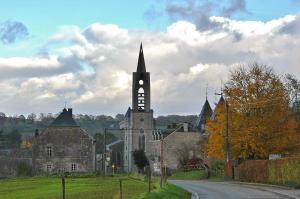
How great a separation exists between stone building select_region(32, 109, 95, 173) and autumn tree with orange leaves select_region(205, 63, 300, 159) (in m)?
43.5

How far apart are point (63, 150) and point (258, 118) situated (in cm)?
5190

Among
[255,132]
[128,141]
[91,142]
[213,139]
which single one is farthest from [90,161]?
[255,132]

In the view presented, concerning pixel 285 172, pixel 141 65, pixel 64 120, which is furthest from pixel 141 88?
pixel 285 172

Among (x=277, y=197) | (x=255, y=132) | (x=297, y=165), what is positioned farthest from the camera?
(x=255, y=132)

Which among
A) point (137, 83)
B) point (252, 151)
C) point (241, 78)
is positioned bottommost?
point (252, 151)

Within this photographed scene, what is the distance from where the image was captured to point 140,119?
13438 cm

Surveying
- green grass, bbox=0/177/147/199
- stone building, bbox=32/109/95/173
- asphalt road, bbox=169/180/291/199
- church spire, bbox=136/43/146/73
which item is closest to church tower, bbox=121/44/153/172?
church spire, bbox=136/43/146/73

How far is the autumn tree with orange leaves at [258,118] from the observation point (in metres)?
60.7

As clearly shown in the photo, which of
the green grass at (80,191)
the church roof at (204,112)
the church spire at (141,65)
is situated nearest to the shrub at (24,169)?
the church roof at (204,112)

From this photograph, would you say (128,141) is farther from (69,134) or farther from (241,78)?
(241,78)

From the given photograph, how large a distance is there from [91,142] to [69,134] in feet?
14.2

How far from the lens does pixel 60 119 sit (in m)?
106

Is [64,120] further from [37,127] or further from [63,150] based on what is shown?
[37,127]

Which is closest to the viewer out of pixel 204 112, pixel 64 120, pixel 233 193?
pixel 233 193
